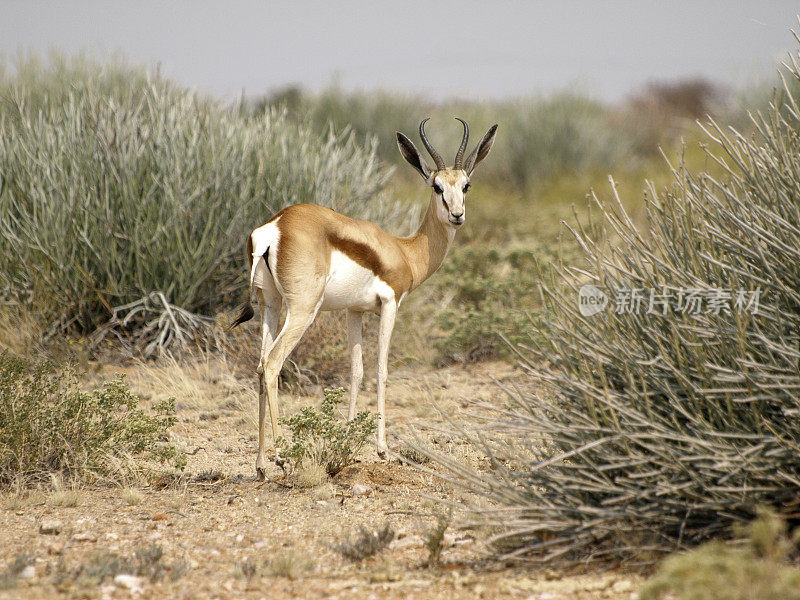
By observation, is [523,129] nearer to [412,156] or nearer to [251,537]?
[412,156]

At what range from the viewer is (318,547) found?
420 centimetres

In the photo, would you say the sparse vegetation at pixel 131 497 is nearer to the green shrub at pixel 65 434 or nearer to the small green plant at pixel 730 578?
the green shrub at pixel 65 434

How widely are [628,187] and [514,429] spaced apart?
45.8 ft

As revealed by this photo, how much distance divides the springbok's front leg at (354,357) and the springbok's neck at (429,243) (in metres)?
0.58

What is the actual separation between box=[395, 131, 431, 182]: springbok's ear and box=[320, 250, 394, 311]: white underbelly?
106 cm

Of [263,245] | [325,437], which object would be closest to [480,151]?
[263,245]

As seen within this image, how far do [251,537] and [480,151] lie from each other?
3.72m

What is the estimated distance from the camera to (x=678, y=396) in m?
3.61

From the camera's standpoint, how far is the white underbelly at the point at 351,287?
570 cm

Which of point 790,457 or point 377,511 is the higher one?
point 790,457

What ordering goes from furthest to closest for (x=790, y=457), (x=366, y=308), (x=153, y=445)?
(x=366, y=308) → (x=153, y=445) → (x=790, y=457)

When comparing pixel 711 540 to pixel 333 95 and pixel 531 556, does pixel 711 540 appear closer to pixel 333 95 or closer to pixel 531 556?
pixel 531 556

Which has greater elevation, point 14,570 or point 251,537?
point 14,570

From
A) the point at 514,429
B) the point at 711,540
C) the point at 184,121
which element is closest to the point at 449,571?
the point at 514,429
